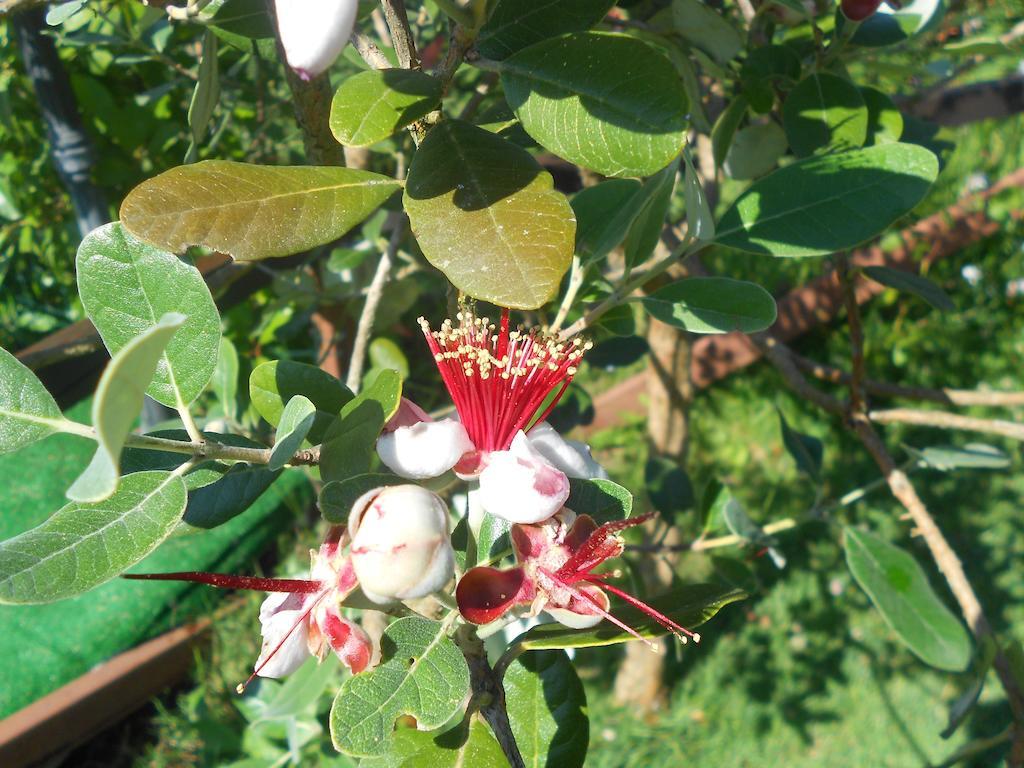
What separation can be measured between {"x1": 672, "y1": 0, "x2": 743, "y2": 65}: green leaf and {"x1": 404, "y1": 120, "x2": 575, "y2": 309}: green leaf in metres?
0.50

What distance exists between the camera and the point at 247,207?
61 centimetres

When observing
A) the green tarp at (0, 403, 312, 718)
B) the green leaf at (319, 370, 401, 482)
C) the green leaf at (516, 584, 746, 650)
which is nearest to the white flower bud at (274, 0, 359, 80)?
the green leaf at (319, 370, 401, 482)

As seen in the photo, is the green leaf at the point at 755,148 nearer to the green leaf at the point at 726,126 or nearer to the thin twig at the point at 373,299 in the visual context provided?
the green leaf at the point at 726,126

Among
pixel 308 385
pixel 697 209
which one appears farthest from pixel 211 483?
→ pixel 697 209

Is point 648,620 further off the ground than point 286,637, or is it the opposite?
point 286,637

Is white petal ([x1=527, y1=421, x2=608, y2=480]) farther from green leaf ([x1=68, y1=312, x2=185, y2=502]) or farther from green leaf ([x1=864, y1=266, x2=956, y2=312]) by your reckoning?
green leaf ([x1=864, y1=266, x2=956, y2=312])

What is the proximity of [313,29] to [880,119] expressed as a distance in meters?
0.78

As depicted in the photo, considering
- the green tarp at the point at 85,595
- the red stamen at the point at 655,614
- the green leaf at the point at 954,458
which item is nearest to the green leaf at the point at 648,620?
the red stamen at the point at 655,614

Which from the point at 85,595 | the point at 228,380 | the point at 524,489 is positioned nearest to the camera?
the point at 524,489

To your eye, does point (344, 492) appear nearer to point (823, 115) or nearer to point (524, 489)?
point (524, 489)

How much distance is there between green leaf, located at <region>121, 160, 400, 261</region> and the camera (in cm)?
58

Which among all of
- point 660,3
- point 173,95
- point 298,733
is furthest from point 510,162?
point 173,95

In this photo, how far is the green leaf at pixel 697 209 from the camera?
0.74 metres

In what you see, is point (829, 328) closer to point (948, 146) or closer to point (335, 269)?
point (948, 146)
